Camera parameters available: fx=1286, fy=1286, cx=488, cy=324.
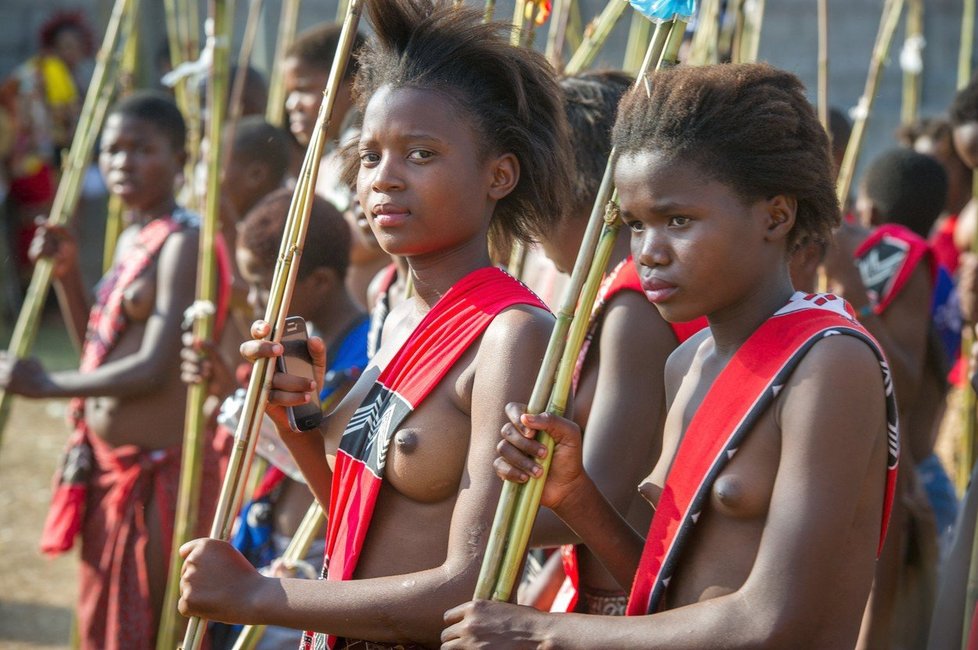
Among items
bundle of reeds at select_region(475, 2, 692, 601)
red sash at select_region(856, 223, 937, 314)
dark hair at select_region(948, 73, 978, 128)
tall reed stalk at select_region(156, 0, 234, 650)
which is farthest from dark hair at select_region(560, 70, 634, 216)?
dark hair at select_region(948, 73, 978, 128)

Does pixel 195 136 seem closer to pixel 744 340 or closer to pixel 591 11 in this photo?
pixel 744 340

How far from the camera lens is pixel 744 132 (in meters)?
1.54

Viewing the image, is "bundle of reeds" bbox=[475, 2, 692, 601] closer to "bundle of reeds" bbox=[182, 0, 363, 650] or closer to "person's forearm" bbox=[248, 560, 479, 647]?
"person's forearm" bbox=[248, 560, 479, 647]

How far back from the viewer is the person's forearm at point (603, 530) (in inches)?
63.6

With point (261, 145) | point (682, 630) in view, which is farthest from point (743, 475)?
point (261, 145)

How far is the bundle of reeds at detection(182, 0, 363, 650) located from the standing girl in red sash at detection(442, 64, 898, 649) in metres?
0.37

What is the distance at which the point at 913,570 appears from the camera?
131 inches

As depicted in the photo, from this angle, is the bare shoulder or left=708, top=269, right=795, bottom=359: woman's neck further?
the bare shoulder

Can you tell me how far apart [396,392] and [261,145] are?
8.41ft

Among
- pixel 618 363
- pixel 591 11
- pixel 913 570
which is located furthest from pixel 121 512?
pixel 591 11

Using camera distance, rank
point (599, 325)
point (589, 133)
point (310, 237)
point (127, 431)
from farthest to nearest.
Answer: point (127, 431) → point (310, 237) → point (589, 133) → point (599, 325)

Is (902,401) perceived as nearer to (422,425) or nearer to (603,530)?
(603,530)

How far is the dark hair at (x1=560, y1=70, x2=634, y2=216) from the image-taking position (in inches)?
89.5

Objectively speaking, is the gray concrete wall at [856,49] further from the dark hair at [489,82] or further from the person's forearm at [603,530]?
the person's forearm at [603,530]
